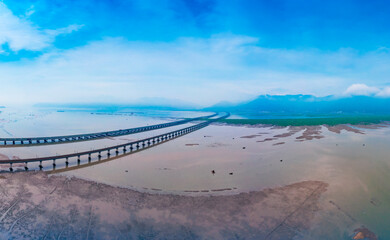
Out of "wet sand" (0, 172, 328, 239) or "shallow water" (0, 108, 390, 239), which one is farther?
"shallow water" (0, 108, 390, 239)

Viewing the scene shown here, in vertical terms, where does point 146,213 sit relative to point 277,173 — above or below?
below

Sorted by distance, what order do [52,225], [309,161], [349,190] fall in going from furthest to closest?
[309,161], [349,190], [52,225]

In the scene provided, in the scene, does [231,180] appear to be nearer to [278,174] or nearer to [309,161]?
[278,174]

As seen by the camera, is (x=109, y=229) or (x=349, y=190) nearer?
(x=109, y=229)

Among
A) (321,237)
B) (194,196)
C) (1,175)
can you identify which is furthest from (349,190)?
(1,175)

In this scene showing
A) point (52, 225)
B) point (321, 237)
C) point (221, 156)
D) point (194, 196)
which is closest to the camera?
point (321, 237)

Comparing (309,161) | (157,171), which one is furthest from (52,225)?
(309,161)

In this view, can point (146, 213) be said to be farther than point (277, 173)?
No

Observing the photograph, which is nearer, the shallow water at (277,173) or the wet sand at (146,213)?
the wet sand at (146,213)
